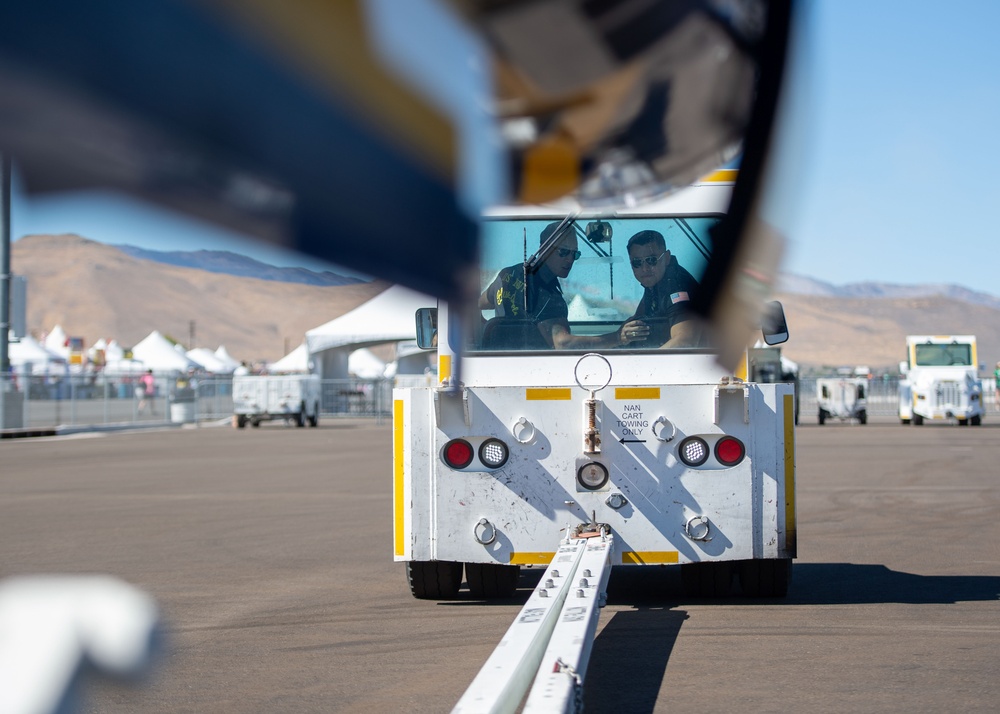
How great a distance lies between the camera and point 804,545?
944cm

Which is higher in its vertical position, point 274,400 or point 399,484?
point 274,400

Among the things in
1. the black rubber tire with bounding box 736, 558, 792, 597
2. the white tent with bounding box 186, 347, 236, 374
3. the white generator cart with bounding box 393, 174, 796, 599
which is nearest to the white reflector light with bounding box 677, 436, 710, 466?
the white generator cart with bounding box 393, 174, 796, 599

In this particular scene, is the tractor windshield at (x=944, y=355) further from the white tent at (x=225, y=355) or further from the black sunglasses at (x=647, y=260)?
the white tent at (x=225, y=355)

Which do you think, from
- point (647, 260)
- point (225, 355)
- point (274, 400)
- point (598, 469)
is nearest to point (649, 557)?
point (598, 469)

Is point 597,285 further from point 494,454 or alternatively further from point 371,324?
point 371,324

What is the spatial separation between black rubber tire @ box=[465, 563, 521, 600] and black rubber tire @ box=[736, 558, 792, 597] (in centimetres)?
143

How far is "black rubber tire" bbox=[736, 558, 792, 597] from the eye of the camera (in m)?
6.70

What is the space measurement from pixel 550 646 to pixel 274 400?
33.7 metres

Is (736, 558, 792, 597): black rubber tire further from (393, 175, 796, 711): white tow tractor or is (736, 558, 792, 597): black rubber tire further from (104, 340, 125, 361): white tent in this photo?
(104, 340, 125, 361): white tent

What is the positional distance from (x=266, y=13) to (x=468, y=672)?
4007 mm

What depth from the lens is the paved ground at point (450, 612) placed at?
4652 mm

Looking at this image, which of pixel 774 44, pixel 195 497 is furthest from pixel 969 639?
pixel 195 497

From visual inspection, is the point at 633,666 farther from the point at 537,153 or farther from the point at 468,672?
the point at 537,153

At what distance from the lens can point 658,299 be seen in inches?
221
